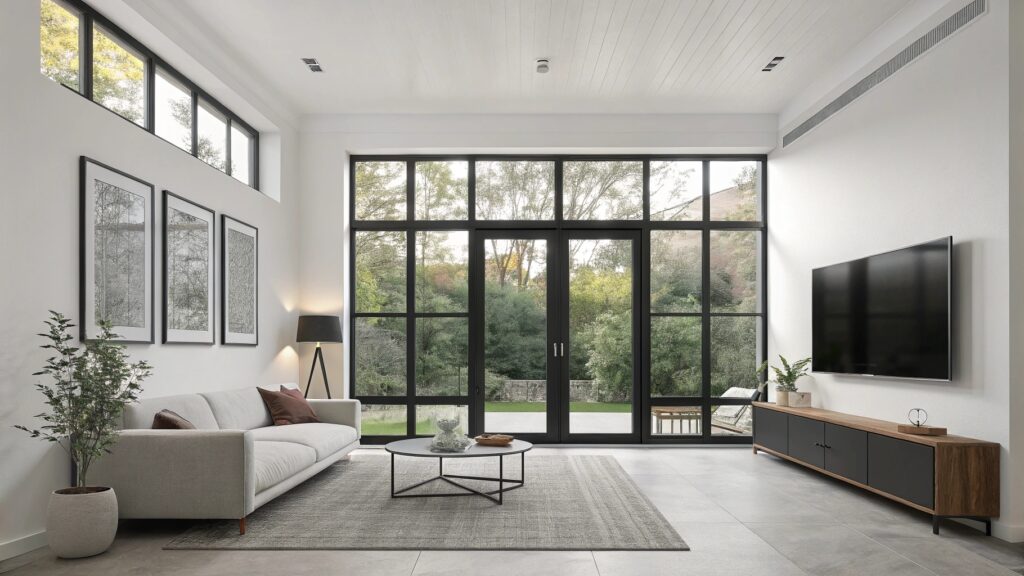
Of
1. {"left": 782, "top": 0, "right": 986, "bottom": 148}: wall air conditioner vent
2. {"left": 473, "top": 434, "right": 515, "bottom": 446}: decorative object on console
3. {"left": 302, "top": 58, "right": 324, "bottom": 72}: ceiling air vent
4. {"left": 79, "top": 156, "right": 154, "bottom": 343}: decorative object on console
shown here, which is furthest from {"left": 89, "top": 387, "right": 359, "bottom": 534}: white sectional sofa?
{"left": 782, "top": 0, "right": 986, "bottom": 148}: wall air conditioner vent

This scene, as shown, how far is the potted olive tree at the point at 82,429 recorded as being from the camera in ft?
11.6

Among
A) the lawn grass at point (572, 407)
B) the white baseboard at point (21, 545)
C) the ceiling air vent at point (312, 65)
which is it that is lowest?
the white baseboard at point (21, 545)

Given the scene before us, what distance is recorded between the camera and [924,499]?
428 centimetres

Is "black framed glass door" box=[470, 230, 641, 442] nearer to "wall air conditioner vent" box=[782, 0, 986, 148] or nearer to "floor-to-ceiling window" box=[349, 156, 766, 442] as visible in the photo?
"floor-to-ceiling window" box=[349, 156, 766, 442]

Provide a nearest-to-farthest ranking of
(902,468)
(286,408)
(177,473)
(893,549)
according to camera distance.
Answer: (893,549) < (177,473) < (902,468) < (286,408)

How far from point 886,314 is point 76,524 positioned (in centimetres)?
506

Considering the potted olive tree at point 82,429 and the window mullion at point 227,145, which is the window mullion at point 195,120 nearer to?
the window mullion at point 227,145

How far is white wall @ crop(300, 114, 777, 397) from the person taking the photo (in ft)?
24.8

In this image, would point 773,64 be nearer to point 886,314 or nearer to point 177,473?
point 886,314

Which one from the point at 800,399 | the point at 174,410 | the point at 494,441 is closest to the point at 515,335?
the point at 494,441

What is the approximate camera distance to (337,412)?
6367mm

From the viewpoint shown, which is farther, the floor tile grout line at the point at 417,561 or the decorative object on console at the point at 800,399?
the decorative object on console at the point at 800,399

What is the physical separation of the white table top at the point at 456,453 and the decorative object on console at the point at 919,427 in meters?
2.32

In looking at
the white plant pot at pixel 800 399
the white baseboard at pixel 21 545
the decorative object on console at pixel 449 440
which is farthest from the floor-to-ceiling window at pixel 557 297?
the white baseboard at pixel 21 545
